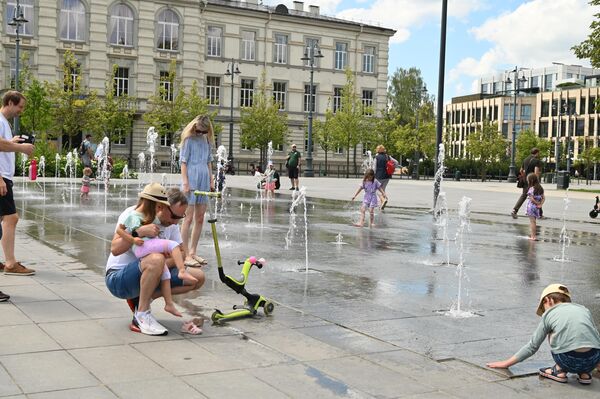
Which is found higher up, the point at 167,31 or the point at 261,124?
the point at 167,31

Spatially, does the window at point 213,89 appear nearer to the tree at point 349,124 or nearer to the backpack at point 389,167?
the tree at point 349,124

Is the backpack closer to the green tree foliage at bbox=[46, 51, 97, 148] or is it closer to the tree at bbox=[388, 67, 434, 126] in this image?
the green tree foliage at bbox=[46, 51, 97, 148]

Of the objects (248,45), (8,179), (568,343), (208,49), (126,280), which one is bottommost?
(568,343)

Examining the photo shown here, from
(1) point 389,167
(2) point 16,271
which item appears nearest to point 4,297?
(2) point 16,271

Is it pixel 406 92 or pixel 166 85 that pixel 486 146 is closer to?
pixel 406 92

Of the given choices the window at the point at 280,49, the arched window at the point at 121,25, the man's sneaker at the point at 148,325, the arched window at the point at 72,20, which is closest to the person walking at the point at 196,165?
the man's sneaker at the point at 148,325

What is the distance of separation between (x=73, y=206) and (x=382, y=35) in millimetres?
57481

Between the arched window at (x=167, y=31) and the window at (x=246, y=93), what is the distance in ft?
25.8

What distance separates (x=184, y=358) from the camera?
5105 mm

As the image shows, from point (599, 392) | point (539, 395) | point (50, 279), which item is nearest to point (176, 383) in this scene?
point (539, 395)

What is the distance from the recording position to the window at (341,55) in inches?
2761

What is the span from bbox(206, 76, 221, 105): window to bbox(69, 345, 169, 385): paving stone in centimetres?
6031

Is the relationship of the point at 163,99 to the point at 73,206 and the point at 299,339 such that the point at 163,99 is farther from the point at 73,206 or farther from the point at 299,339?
the point at 299,339

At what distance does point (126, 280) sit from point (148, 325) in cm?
39
